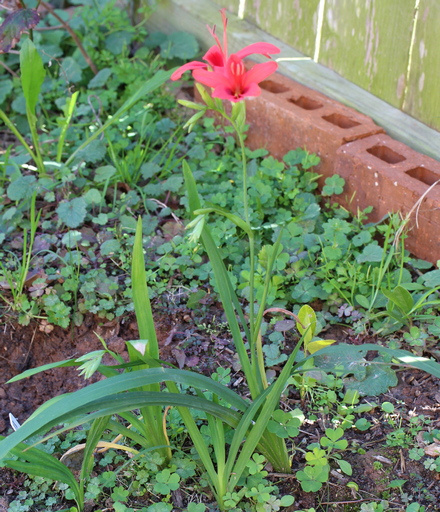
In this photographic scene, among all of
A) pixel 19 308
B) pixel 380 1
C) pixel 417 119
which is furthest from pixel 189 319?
pixel 380 1

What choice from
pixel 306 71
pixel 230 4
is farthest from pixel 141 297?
pixel 230 4

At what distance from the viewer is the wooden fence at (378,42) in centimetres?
208

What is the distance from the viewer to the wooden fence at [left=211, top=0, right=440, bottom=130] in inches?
81.9

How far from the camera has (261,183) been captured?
222 cm

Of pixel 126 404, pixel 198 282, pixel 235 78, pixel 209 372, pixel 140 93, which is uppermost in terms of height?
pixel 235 78

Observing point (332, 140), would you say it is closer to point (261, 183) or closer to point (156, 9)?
point (261, 183)

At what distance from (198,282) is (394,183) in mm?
733

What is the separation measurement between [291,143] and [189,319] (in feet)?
3.10

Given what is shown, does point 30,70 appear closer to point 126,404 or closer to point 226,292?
point 226,292

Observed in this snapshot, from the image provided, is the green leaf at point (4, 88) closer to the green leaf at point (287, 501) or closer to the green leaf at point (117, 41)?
the green leaf at point (117, 41)

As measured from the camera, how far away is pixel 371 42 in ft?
7.47

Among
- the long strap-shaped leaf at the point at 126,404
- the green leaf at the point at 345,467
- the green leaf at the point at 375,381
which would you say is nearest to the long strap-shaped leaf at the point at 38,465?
the long strap-shaped leaf at the point at 126,404

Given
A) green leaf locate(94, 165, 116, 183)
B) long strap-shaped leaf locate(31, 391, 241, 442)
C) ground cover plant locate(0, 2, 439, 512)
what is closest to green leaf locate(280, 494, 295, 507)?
ground cover plant locate(0, 2, 439, 512)

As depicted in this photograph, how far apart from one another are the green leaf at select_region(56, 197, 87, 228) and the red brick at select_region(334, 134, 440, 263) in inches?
37.1
